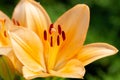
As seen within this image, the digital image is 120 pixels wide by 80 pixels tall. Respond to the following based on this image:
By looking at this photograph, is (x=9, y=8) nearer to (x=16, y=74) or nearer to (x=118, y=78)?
(x=118, y=78)

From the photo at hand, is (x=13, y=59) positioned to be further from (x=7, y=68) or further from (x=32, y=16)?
(x=32, y=16)

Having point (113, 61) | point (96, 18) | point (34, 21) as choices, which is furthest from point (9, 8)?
point (34, 21)

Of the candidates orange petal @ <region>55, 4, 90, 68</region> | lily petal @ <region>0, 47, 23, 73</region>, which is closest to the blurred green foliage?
orange petal @ <region>55, 4, 90, 68</region>

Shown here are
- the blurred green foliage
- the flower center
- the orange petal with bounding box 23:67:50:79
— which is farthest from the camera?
the blurred green foliage

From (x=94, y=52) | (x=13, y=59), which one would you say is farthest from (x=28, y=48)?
(x=94, y=52)

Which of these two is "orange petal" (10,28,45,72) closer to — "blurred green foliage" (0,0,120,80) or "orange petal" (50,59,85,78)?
"orange petal" (50,59,85,78)

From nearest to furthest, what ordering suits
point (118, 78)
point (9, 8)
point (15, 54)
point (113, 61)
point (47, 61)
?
1. point (15, 54)
2. point (47, 61)
3. point (118, 78)
4. point (113, 61)
5. point (9, 8)
